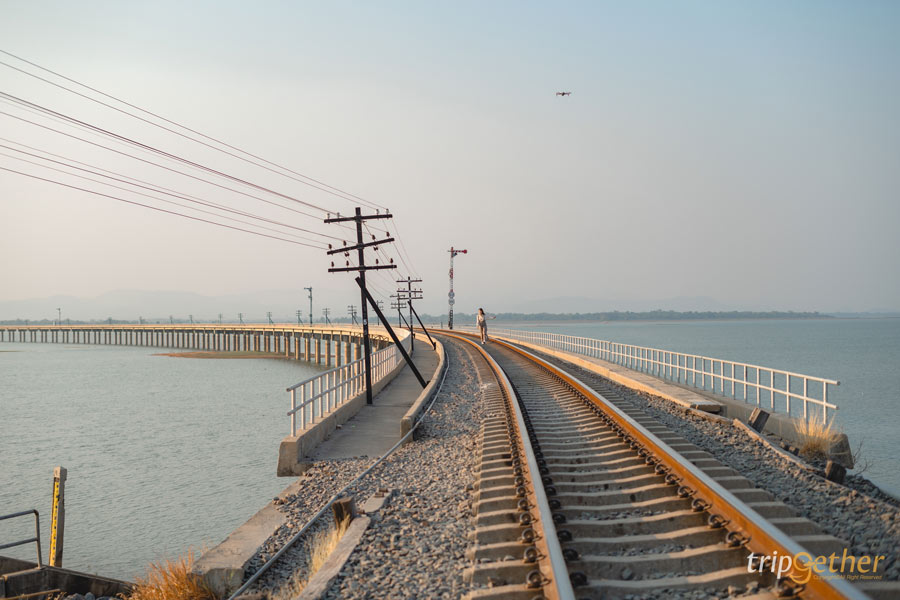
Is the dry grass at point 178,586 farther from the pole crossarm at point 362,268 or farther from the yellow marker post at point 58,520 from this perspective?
the pole crossarm at point 362,268

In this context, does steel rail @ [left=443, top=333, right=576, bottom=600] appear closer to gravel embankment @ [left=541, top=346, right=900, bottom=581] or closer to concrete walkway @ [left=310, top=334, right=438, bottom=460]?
gravel embankment @ [left=541, top=346, right=900, bottom=581]

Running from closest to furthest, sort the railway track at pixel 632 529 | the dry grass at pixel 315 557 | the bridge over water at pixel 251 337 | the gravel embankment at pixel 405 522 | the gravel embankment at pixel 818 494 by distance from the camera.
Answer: the railway track at pixel 632 529 → the gravel embankment at pixel 405 522 → the gravel embankment at pixel 818 494 → the dry grass at pixel 315 557 → the bridge over water at pixel 251 337

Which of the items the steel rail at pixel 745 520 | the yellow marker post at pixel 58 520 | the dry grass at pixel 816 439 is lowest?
the yellow marker post at pixel 58 520

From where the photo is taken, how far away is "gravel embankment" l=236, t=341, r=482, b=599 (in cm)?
514

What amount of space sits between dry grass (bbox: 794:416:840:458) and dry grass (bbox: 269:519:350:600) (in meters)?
7.50

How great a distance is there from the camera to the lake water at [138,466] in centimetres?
1404

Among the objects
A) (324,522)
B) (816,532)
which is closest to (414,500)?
(324,522)

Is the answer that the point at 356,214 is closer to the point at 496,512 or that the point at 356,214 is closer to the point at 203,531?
the point at 203,531

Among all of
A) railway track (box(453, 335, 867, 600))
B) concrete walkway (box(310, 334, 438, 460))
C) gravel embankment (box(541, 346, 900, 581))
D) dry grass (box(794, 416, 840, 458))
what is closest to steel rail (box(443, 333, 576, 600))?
railway track (box(453, 335, 867, 600))

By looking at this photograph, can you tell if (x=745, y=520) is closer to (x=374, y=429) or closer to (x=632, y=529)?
(x=632, y=529)

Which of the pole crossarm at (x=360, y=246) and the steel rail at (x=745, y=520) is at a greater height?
the pole crossarm at (x=360, y=246)

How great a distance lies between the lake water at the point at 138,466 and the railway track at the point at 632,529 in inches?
335

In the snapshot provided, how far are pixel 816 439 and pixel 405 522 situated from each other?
23.8 feet

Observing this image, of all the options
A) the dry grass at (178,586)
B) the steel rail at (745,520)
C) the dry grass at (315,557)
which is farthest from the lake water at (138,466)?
the steel rail at (745,520)
